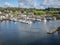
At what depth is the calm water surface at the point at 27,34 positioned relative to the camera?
3881 mm

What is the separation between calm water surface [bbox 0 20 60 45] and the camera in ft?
12.7

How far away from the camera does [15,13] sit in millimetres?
4203

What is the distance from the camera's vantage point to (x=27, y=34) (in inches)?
155

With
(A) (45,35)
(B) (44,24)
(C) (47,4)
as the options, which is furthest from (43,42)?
(C) (47,4)

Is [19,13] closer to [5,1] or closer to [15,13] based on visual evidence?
[15,13]

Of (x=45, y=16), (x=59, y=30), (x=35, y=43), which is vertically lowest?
(x=35, y=43)

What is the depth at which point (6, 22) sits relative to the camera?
13.3 ft

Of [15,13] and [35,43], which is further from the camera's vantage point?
[15,13]

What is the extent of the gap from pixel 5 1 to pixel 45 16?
98cm

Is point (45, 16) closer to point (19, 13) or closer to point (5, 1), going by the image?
point (19, 13)

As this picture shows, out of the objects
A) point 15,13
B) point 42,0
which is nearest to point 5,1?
point 15,13

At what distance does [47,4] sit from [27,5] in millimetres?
462

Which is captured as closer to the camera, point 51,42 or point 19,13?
point 51,42

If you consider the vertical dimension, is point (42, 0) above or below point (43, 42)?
above
